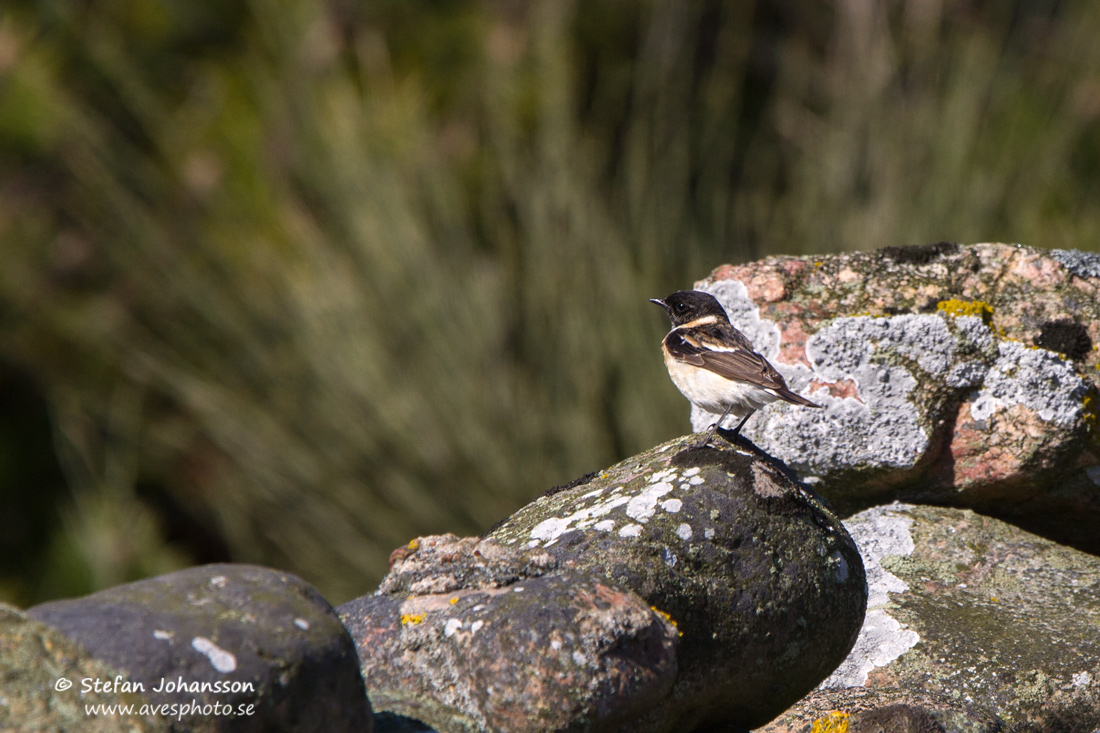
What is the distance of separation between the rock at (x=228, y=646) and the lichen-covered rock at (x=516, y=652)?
347 mm

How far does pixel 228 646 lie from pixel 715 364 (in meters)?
2.60

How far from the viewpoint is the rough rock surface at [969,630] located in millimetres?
3117

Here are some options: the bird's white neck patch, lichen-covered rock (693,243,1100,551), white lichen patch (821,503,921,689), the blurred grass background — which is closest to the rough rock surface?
white lichen patch (821,503,921,689)

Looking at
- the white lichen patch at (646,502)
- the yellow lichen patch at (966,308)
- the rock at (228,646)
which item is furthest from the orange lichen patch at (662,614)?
the yellow lichen patch at (966,308)

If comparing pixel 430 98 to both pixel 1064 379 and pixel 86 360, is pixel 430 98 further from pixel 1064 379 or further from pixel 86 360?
pixel 1064 379

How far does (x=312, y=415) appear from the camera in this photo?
7.56 meters

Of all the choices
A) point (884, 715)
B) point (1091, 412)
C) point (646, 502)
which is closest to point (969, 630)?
point (884, 715)

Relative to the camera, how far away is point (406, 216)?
7.54m

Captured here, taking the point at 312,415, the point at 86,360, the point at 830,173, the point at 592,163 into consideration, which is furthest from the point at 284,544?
the point at 830,173

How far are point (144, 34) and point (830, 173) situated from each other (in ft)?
21.6

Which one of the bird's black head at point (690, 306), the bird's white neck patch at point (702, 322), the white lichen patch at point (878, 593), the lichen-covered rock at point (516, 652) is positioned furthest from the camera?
the bird's white neck patch at point (702, 322)

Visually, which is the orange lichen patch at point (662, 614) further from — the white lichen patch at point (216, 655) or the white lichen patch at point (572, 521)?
the white lichen patch at point (216, 655)

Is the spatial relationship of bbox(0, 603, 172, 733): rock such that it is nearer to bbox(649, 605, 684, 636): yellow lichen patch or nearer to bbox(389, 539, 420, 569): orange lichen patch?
bbox(389, 539, 420, 569): orange lichen patch

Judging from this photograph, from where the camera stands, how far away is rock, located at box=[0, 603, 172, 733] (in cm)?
183
